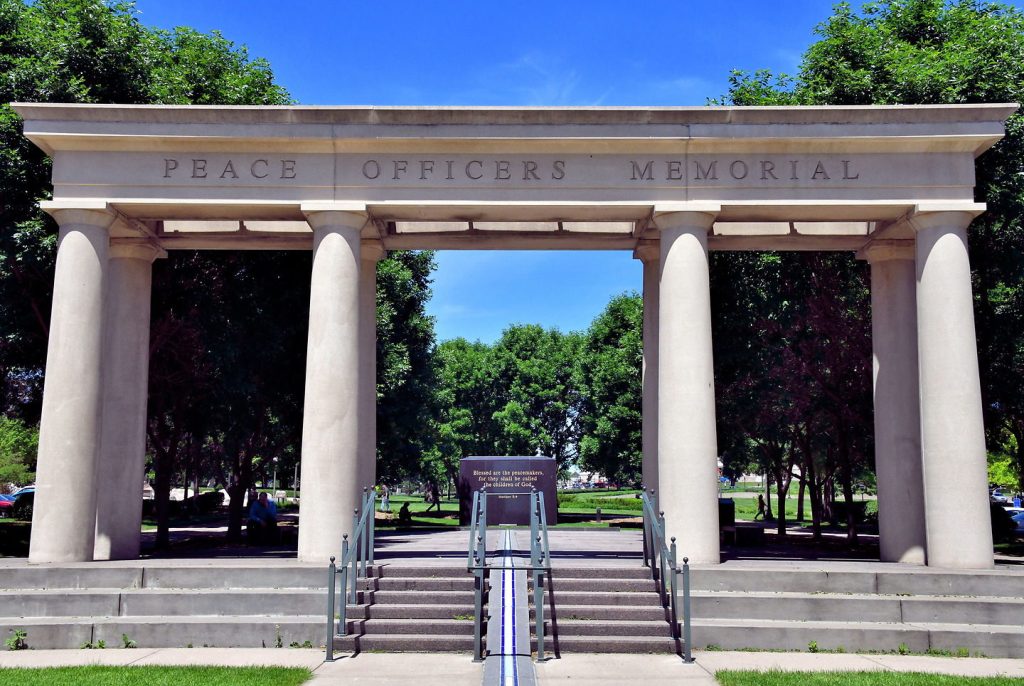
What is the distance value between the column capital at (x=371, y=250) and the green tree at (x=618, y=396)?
80.0 feet

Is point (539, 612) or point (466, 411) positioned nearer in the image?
point (539, 612)

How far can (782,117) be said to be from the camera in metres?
14.8

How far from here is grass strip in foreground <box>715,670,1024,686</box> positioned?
379 inches

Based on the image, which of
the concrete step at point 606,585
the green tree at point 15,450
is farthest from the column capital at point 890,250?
the green tree at point 15,450

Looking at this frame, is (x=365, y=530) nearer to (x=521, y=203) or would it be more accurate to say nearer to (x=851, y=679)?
(x=521, y=203)

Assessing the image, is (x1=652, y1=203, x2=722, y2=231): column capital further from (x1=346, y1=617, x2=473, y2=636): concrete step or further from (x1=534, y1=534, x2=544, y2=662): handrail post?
(x1=346, y1=617, x2=473, y2=636): concrete step

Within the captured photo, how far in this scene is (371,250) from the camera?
17109mm

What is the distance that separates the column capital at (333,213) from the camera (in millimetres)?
14938

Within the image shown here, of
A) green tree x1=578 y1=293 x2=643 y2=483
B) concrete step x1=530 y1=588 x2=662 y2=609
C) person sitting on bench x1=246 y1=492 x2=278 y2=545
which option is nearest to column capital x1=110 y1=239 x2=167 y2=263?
person sitting on bench x1=246 y1=492 x2=278 y2=545

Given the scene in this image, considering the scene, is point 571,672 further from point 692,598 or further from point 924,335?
point 924,335

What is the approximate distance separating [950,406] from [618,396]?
101 ft

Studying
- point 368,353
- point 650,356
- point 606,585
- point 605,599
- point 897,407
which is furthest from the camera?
point 650,356

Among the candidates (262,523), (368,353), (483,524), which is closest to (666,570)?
(483,524)

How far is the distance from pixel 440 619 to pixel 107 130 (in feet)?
30.8
